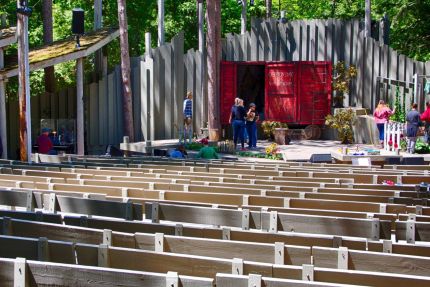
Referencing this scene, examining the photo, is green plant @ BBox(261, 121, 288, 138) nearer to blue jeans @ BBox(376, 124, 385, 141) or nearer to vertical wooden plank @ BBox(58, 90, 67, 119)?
blue jeans @ BBox(376, 124, 385, 141)

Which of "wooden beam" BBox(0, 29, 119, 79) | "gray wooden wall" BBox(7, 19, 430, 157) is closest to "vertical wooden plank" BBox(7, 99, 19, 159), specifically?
"gray wooden wall" BBox(7, 19, 430, 157)

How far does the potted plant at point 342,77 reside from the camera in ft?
85.3

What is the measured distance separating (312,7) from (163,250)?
143 feet

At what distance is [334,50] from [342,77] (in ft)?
3.27

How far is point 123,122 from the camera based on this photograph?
25953 mm

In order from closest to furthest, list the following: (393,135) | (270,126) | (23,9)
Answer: (23,9), (393,135), (270,126)

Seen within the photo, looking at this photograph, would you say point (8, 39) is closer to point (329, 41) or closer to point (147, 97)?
point (147, 97)

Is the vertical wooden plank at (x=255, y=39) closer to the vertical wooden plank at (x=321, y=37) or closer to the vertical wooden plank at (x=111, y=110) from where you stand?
the vertical wooden plank at (x=321, y=37)

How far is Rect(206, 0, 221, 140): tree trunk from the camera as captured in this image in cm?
2441

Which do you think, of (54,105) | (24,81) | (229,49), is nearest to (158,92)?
(229,49)

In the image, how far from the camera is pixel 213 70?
25.0 m

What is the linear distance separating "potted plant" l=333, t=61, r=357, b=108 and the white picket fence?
17.8ft

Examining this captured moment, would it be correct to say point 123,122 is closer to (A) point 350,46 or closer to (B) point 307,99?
(B) point 307,99

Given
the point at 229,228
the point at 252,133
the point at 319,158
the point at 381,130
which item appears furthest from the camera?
the point at 252,133
